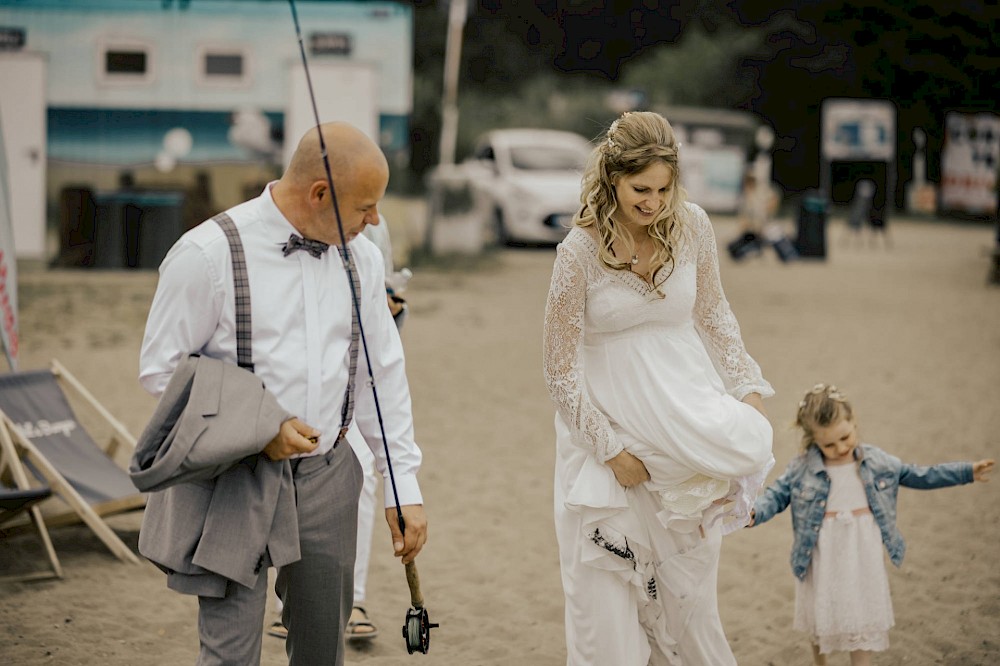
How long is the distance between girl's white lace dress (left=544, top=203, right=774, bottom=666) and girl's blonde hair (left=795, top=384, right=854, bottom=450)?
2.69 ft

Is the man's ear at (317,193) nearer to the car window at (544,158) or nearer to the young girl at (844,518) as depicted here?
the young girl at (844,518)

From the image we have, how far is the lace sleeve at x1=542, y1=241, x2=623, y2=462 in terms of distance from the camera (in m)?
3.25

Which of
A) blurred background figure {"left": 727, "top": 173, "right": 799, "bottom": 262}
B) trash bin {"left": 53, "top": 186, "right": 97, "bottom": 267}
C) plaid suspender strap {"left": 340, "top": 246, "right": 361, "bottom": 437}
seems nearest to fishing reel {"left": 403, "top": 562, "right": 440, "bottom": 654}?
plaid suspender strap {"left": 340, "top": 246, "right": 361, "bottom": 437}

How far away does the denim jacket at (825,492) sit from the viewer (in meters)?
4.16

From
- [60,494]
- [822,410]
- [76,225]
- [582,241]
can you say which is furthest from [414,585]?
[76,225]

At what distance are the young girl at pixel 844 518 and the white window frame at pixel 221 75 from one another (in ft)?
42.9

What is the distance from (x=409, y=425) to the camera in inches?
123

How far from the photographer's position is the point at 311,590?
300cm

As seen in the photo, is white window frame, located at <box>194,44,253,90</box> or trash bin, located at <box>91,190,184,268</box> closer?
trash bin, located at <box>91,190,184,268</box>

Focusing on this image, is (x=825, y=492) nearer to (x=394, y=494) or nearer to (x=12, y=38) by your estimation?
(x=394, y=494)

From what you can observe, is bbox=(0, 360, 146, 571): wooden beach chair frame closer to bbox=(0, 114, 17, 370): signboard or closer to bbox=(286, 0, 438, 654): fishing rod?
bbox=(0, 114, 17, 370): signboard

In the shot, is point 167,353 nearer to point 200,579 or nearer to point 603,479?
point 200,579

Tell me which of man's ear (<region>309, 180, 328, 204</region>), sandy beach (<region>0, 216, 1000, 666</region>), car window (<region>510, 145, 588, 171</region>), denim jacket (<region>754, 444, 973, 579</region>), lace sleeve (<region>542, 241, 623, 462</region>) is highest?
car window (<region>510, 145, 588, 171</region>)

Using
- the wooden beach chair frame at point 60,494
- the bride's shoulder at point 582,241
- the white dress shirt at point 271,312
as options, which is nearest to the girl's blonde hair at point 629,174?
the bride's shoulder at point 582,241
